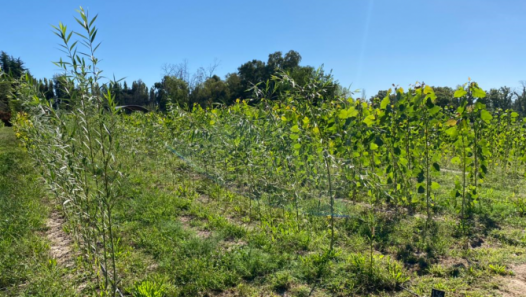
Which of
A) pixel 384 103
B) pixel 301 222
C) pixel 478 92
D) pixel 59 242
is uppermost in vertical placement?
pixel 478 92

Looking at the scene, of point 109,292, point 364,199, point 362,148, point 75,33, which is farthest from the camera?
point 364,199

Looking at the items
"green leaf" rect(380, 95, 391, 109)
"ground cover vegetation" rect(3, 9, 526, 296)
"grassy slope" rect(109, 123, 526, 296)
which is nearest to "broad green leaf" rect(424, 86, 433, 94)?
"ground cover vegetation" rect(3, 9, 526, 296)

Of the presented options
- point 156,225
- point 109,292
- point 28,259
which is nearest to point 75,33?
point 109,292

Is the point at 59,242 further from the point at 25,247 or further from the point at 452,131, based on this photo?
the point at 452,131

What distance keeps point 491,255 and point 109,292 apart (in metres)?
3.44

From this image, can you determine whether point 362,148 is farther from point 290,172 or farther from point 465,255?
point 465,255

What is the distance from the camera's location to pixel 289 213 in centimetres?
430

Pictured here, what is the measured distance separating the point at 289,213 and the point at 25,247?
2.98 metres

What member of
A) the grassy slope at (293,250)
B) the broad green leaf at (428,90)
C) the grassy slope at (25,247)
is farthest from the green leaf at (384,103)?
the grassy slope at (25,247)

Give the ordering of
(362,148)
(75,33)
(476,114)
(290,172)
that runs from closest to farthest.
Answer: (75,33), (476,114), (362,148), (290,172)

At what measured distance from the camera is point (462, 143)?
3.64m

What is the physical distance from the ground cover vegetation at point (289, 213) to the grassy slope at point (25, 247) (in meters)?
0.30

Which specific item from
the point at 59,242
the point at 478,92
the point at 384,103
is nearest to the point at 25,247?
the point at 59,242

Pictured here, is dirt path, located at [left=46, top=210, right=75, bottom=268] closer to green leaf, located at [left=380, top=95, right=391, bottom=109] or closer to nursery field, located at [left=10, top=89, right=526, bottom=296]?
nursery field, located at [left=10, top=89, right=526, bottom=296]
